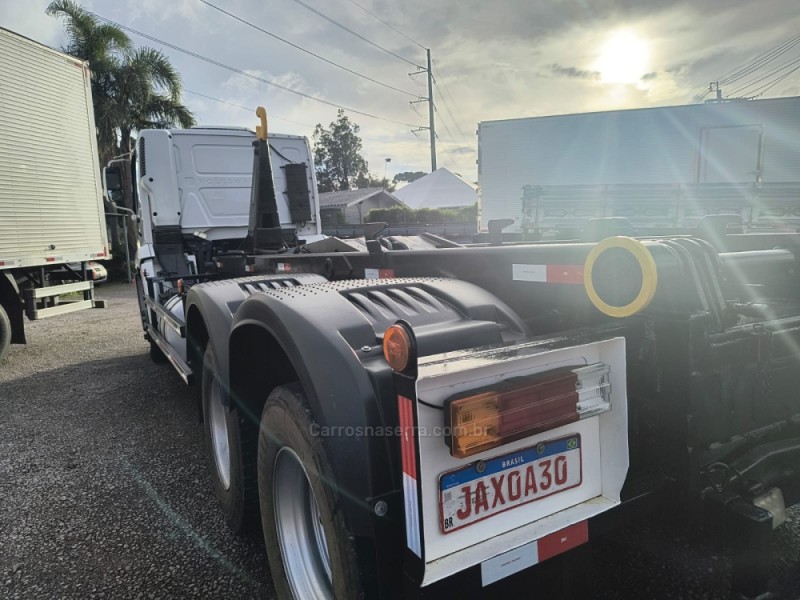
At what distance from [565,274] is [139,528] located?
2.60 meters

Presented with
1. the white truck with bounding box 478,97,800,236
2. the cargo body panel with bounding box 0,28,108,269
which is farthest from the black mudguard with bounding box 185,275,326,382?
the white truck with bounding box 478,97,800,236

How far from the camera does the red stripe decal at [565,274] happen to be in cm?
Answer: 181

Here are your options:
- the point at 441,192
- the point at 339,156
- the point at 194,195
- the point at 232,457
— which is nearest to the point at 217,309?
the point at 232,457

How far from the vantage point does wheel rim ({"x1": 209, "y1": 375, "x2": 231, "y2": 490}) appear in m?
2.90

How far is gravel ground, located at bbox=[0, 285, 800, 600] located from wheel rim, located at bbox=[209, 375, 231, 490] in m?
0.31

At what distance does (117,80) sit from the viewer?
19188mm

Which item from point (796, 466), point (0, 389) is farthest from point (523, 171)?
point (796, 466)

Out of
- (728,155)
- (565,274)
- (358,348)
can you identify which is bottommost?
(358,348)

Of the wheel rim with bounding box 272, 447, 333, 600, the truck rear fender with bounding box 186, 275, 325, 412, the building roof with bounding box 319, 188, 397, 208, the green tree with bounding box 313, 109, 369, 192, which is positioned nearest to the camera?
the wheel rim with bounding box 272, 447, 333, 600

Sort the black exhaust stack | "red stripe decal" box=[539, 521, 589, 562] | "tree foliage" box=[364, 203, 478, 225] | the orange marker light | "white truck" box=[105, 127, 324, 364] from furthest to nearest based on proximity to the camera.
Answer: "tree foliage" box=[364, 203, 478, 225], "white truck" box=[105, 127, 324, 364], the black exhaust stack, "red stripe decal" box=[539, 521, 589, 562], the orange marker light

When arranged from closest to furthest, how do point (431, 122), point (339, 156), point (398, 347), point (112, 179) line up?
point (398, 347) < point (112, 179) < point (431, 122) < point (339, 156)

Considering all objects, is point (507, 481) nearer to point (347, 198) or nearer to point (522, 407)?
point (522, 407)

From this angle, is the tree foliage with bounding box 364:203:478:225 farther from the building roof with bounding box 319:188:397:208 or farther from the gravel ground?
the gravel ground

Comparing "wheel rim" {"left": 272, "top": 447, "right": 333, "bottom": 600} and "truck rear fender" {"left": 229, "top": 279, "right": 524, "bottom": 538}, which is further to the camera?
"wheel rim" {"left": 272, "top": 447, "right": 333, "bottom": 600}
